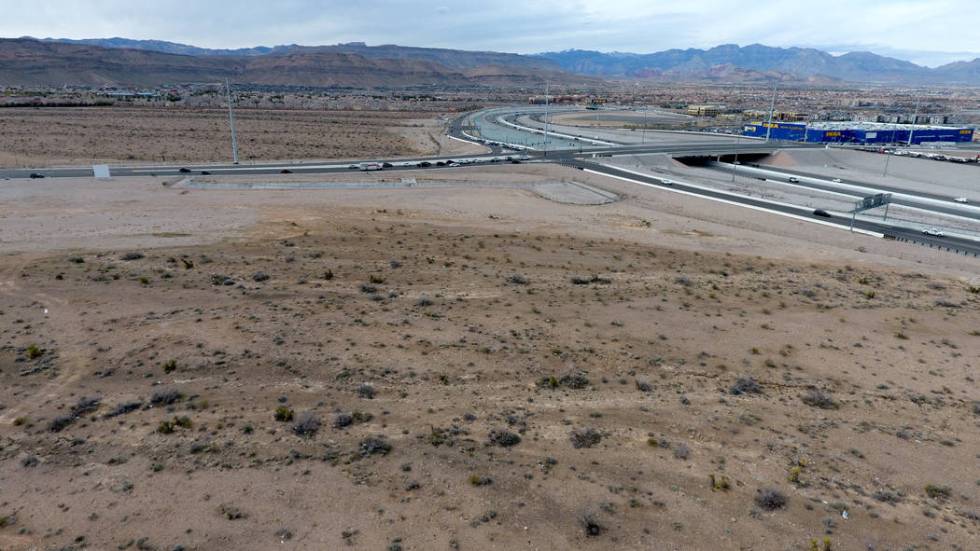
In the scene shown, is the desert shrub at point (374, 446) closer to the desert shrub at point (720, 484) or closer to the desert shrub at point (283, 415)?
the desert shrub at point (283, 415)

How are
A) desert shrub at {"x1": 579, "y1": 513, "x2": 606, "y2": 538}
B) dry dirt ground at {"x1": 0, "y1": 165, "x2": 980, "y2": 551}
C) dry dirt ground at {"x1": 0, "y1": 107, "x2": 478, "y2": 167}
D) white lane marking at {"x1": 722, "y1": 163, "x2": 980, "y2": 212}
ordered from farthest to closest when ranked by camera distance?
dry dirt ground at {"x1": 0, "y1": 107, "x2": 478, "y2": 167}
white lane marking at {"x1": 722, "y1": 163, "x2": 980, "y2": 212}
dry dirt ground at {"x1": 0, "y1": 165, "x2": 980, "y2": 551}
desert shrub at {"x1": 579, "y1": 513, "x2": 606, "y2": 538}

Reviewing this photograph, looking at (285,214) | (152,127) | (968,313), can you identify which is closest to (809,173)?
(968,313)

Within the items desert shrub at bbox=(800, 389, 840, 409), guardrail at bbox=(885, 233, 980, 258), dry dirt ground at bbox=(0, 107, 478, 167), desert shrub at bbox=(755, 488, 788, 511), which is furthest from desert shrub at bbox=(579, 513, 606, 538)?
dry dirt ground at bbox=(0, 107, 478, 167)

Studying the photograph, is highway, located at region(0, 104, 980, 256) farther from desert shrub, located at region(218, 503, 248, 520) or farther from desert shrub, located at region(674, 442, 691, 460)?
desert shrub, located at region(218, 503, 248, 520)

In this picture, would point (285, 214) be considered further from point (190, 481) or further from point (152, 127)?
point (152, 127)

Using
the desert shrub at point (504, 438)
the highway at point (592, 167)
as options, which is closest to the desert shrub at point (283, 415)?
the desert shrub at point (504, 438)
